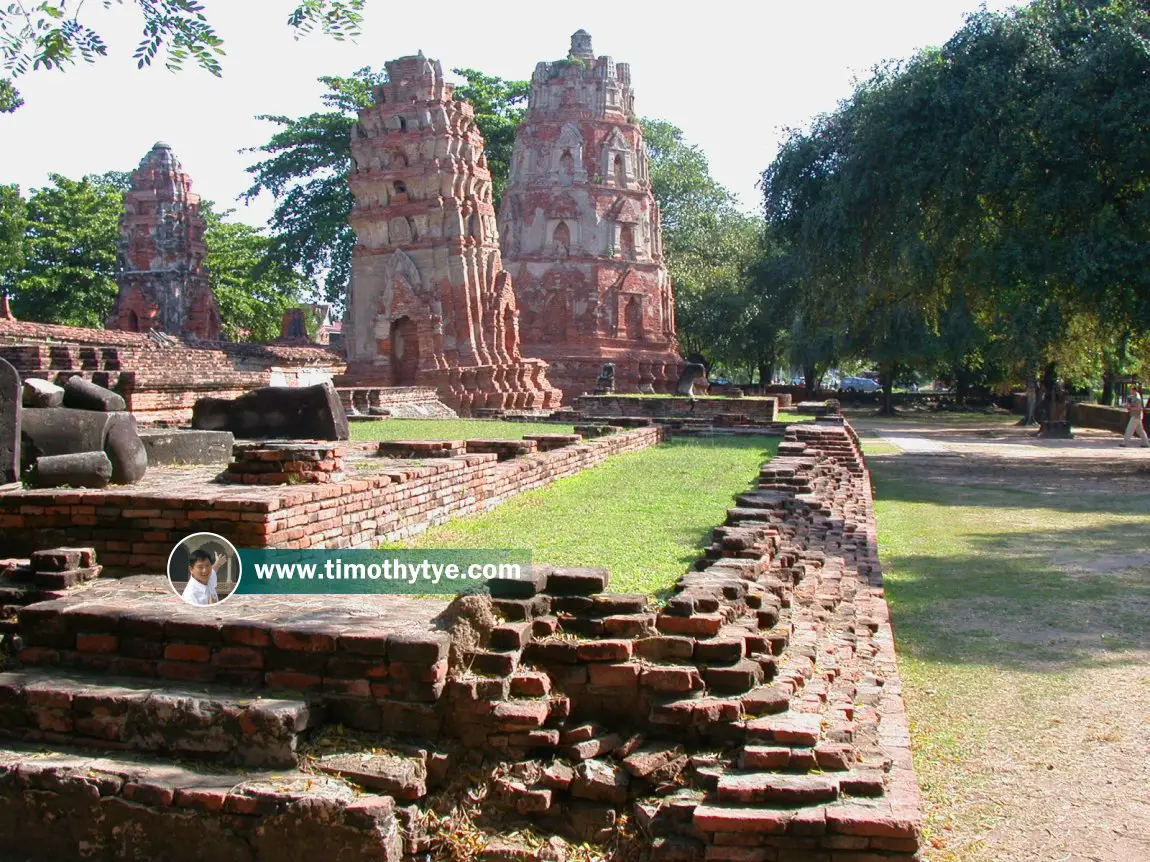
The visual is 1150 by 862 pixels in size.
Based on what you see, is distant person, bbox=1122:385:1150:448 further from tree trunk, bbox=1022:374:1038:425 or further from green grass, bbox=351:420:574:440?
green grass, bbox=351:420:574:440

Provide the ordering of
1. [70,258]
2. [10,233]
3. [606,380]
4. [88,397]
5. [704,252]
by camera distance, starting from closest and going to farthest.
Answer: [88,397], [606,380], [10,233], [70,258], [704,252]

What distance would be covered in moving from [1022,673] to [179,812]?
164 inches

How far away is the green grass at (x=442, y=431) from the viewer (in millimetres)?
13594

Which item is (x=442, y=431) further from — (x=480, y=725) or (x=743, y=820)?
(x=743, y=820)

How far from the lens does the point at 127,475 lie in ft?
20.0

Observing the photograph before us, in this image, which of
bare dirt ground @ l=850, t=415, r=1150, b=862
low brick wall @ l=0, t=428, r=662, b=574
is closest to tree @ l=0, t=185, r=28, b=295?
bare dirt ground @ l=850, t=415, r=1150, b=862

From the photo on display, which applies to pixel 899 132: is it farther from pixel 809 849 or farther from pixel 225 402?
pixel 809 849

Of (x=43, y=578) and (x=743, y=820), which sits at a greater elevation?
(x=43, y=578)

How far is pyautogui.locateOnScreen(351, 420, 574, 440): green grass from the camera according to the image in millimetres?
13594

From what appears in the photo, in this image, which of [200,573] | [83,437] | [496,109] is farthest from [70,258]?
[200,573]

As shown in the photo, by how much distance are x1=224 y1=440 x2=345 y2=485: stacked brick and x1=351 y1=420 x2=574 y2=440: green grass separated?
661 centimetres

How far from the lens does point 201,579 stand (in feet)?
13.8

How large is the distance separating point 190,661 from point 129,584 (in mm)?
1121

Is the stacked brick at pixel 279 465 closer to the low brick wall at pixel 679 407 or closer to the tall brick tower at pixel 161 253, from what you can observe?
the low brick wall at pixel 679 407
